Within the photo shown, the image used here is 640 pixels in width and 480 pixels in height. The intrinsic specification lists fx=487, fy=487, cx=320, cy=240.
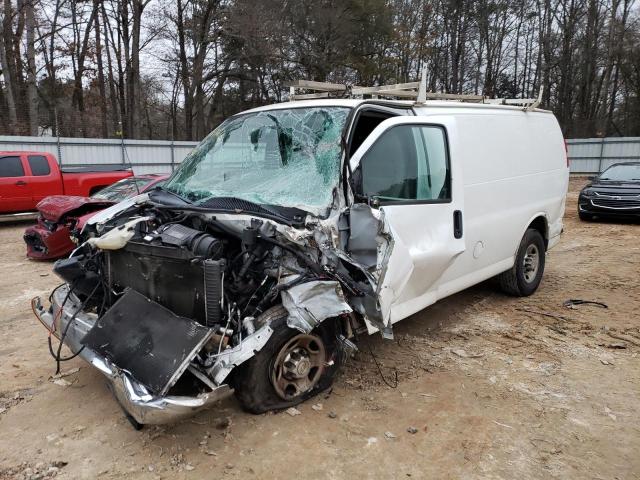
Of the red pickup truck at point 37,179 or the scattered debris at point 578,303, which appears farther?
the red pickup truck at point 37,179

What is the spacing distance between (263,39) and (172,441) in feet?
77.3

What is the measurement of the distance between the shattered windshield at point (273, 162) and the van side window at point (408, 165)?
0.32m

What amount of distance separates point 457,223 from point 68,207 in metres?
5.88

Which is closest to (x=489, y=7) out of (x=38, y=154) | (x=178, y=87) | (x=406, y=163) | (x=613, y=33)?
(x=613, y=33)

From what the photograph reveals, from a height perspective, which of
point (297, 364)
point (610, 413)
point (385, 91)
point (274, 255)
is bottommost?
point (610, 413)

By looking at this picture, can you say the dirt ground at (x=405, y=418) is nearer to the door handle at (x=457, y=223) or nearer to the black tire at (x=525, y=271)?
the black tire at (x=525, y=271)

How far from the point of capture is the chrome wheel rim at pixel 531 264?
592cm

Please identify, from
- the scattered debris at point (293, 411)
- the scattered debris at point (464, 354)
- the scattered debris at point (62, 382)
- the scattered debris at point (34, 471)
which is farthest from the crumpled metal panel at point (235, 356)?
the scattered debris at point (464, 354)

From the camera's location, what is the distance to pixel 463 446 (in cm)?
302

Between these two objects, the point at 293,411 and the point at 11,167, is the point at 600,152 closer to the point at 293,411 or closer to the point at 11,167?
the point at 11,167

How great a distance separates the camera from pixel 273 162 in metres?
3.82

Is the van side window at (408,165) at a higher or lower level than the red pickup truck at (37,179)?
higher

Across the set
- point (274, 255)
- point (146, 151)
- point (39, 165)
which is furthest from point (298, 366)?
point (146, 151)

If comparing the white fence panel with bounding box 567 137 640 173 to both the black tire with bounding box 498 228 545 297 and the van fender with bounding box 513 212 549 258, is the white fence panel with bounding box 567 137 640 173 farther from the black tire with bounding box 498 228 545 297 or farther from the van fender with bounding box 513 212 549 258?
the black tire with bounding box 498 228 545 297
